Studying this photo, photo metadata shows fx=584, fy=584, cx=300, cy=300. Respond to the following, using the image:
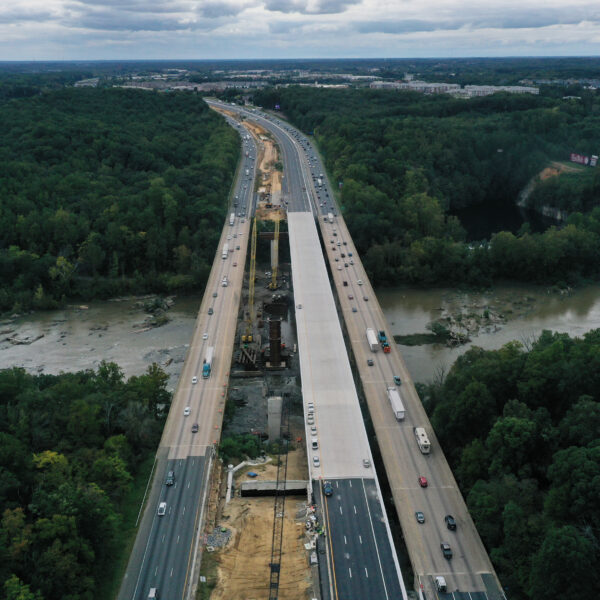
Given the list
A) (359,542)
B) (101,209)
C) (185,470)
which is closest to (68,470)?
(185,470)

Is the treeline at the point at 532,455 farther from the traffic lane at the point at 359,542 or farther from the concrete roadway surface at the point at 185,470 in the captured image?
the concrete roadway surface at the point at 185,470

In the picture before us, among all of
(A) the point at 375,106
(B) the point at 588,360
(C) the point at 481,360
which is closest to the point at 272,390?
(C) the point at 481,360

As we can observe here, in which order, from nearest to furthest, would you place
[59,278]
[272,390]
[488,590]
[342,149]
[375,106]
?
[488,590] < [272,390] < [59,278] < [342,149] < [375,106]

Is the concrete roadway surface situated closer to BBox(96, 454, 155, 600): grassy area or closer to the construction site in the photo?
BBox(96, 454, 155, 600): grassy area

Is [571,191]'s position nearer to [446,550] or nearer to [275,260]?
[275,260]

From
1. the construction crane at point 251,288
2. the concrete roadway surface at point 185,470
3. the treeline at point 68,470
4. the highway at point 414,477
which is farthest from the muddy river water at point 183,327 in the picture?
the treeline at point 68,470

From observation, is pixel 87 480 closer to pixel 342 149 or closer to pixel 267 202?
pixel 267 202
